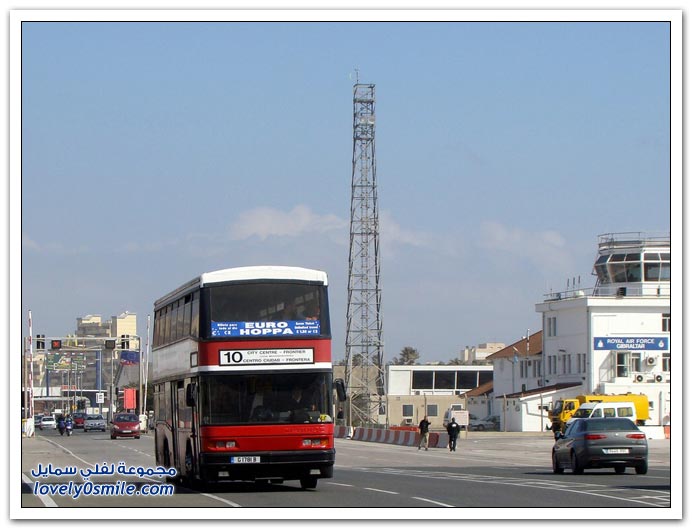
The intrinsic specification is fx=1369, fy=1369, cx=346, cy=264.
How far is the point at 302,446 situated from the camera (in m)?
25.0

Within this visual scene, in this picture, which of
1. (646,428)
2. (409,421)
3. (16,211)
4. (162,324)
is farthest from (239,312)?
(409,421)

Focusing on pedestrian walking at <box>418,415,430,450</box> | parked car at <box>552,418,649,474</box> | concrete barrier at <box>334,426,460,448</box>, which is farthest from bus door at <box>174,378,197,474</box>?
concrete barrier at <box>334,426,460,448</box>

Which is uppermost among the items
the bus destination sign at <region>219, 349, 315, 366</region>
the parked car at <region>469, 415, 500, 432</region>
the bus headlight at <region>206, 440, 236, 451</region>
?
the bus destination sign at <region>219, 349, 315, 366</region>

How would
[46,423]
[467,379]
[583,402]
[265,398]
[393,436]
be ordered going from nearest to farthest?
1. [265,398]
2. [393,436]
3. [583,402]
4. [46,423]
5. [467,379]

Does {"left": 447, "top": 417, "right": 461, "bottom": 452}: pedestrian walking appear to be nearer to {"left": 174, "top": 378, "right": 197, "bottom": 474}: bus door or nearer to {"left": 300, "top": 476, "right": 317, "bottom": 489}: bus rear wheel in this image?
{"left": 174, "top": 378, "right": 197, "bottom": 474}: bus door

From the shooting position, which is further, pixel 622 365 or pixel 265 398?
pixel 622 365

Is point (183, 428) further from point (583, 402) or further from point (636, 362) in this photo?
point (636, 362)

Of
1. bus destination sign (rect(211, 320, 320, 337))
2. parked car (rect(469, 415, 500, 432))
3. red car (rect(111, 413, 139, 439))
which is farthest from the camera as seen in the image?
parked car (rect(469, 415, 500, 432))

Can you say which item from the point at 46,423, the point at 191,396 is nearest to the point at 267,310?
the point at 191,396

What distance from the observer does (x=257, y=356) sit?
24.7m

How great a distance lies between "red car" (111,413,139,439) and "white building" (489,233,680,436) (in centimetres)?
2278

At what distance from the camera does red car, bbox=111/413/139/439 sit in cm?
7062

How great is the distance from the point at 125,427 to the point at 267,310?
158 ft
